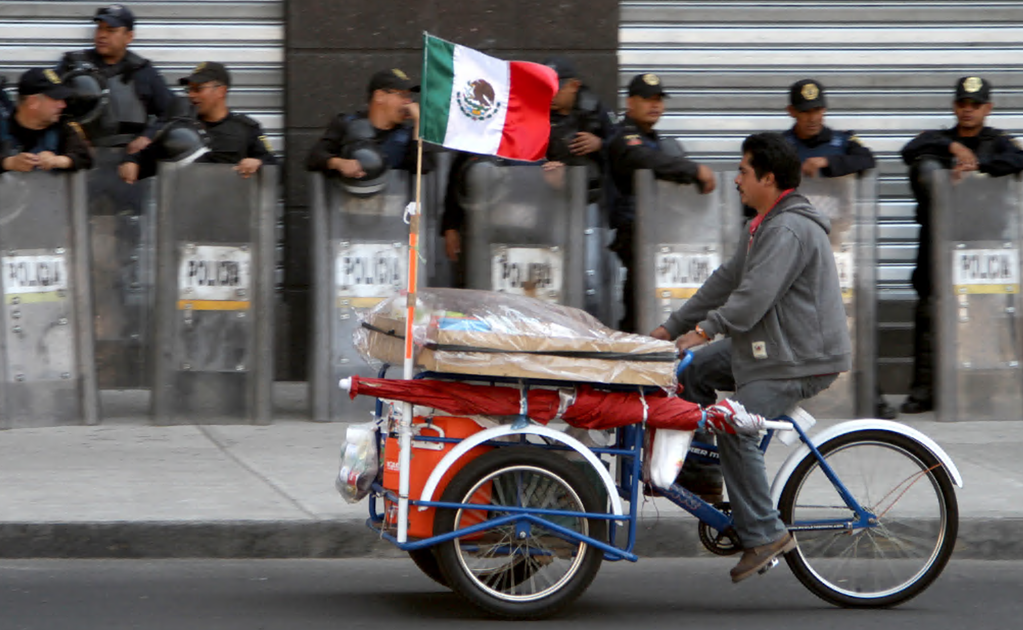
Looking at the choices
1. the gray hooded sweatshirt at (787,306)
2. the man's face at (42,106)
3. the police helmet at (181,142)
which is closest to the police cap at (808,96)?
the police helmet at (181,142)

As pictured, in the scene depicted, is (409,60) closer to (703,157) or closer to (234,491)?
(703,157)

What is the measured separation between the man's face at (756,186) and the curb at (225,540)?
1.63m

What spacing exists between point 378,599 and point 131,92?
16.0 ft

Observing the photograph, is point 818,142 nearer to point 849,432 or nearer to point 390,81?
point 390,81

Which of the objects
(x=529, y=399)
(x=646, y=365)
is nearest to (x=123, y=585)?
(x=529, y=399)

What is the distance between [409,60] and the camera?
10641 mm

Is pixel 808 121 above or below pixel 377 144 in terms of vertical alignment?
above

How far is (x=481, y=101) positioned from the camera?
5.15m

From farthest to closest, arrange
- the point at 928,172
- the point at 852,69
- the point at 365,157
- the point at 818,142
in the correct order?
the point at 852,69
the point at 928,172
the point at 818,142
the point at 365,157

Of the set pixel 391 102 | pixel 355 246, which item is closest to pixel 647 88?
pixel 391 102

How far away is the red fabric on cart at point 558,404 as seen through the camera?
198 inches

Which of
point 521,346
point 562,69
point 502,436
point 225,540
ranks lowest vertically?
point 225,540

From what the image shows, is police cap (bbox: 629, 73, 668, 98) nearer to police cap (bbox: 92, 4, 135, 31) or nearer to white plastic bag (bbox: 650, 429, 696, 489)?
police cap (bbox: 92, 4, 135, 31)

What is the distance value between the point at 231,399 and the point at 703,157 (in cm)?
405
